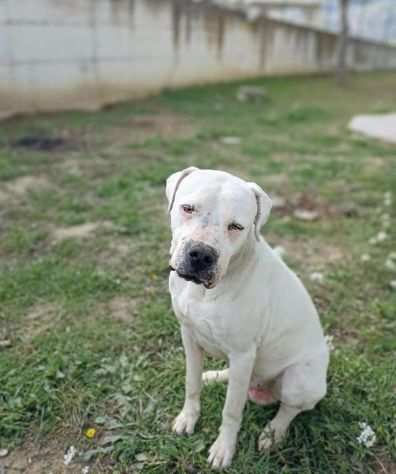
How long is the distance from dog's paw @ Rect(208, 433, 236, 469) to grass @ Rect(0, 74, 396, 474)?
0.16ft

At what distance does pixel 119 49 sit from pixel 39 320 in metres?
8.33

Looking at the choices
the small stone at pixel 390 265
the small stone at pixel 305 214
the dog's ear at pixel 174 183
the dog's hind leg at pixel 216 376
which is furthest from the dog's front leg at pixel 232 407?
the small stone at pixel 305 214

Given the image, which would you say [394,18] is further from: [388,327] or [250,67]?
[388,327]

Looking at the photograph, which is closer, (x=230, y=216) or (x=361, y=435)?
(x=230, y=216)

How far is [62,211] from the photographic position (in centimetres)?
480

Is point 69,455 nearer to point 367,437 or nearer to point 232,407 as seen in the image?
point 232,407

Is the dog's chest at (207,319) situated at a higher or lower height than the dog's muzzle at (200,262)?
lower

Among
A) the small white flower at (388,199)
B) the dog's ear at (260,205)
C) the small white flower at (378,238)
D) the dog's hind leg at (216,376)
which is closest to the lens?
the dog's ear at (260,205)

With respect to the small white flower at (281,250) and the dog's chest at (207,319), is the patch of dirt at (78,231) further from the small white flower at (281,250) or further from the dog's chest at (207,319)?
the dog's chest at (207,319)

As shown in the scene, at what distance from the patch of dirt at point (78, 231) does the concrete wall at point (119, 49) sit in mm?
4884

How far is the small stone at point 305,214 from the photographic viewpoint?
189 inches

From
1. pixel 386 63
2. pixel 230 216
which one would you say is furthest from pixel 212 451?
pixel 386 63

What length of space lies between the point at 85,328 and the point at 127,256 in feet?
3.27

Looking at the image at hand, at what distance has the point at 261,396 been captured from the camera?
254 cm
